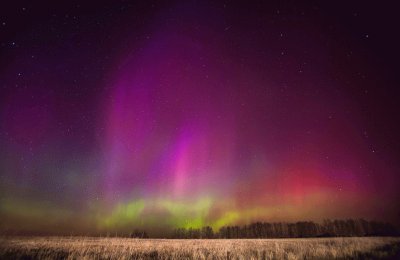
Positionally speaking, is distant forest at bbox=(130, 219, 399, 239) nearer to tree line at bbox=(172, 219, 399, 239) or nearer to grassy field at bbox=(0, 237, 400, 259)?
tree line at bbox=(172, 219, 399, 239)

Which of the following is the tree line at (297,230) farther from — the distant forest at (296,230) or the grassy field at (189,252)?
the grassy field at (189,252)

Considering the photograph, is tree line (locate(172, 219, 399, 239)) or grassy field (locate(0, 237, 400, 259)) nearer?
grassy field (locate(0, 237, 400, 259))

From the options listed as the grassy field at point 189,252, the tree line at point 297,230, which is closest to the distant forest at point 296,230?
the tree line at point 297,230

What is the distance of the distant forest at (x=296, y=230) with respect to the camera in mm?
113688

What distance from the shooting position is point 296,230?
12700cm

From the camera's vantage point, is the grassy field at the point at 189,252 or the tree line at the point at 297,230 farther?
the tree line at the point at 297,230

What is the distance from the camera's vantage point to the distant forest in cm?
11369

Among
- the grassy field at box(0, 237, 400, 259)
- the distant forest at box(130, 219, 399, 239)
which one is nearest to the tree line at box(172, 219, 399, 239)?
the distant forest at box(130, 219, 399, 239)

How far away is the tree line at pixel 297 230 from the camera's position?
114 meters

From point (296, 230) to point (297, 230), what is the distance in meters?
0.68

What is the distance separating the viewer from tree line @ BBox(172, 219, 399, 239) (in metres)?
114

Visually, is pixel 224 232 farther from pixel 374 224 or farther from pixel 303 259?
pixel 303 259

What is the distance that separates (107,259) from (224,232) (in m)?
130

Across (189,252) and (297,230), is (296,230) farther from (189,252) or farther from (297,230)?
(189,252)
